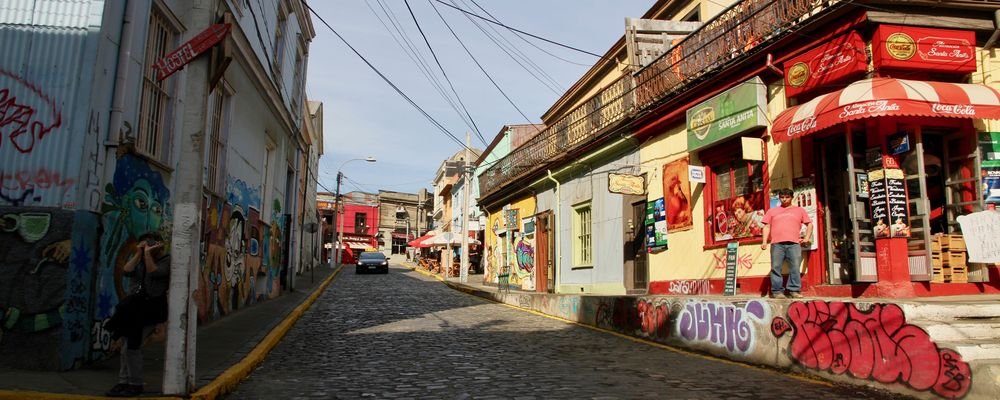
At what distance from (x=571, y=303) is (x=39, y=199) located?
9566mm

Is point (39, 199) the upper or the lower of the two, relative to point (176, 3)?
lower

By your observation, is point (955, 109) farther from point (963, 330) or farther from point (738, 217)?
point (738, 217)

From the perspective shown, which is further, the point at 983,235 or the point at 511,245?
the point at 511,245

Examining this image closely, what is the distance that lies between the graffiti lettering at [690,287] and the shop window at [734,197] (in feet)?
2.47

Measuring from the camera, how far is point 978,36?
28.4 feet

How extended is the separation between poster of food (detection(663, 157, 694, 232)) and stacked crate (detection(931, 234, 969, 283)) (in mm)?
4351

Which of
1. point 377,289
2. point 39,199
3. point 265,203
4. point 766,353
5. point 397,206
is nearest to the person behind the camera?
point 39,199

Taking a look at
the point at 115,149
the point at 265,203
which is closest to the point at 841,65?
the point at 115,149

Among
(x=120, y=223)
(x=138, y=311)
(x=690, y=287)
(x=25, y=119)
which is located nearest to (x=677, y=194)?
(x=690, y=287)

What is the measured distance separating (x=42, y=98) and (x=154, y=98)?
194 centimetres

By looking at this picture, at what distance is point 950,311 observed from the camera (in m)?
5.82

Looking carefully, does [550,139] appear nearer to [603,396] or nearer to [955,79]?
[955,79]

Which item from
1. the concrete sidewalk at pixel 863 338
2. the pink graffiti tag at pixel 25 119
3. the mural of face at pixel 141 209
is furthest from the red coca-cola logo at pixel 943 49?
the pink graffiti tag at pixel 25 119

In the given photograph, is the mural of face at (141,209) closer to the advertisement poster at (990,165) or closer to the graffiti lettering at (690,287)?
the graffiti lettering at (690,287)
